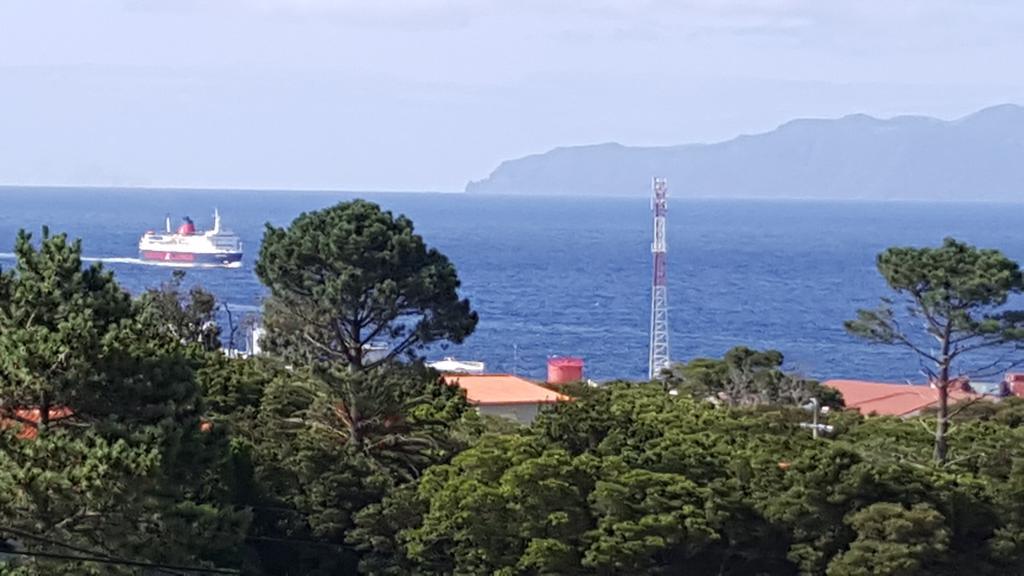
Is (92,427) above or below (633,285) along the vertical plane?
above

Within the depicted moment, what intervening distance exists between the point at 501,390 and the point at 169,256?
85.6 m

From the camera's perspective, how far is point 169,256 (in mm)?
114375

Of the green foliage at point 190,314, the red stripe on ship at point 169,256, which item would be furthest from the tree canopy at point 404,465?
the red stripe on ship at point 169,256

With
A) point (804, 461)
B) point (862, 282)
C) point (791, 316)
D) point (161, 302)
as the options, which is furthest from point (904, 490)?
point (862, 282)

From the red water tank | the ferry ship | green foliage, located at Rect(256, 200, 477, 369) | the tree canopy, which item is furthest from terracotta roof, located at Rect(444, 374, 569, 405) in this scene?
the ferry ship

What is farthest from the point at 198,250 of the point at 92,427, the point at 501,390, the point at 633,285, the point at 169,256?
the point at 92,427

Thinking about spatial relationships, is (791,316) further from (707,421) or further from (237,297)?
(707,421)

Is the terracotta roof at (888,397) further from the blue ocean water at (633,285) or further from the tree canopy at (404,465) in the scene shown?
the tree canopy at (404,465)

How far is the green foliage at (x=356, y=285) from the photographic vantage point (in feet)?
72.1

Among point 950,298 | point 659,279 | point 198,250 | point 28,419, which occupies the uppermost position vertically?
point 950,298

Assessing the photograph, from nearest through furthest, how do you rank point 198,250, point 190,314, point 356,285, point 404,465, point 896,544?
point 896,544
point 356,285
point 404,465
point 190,314
point 198,250

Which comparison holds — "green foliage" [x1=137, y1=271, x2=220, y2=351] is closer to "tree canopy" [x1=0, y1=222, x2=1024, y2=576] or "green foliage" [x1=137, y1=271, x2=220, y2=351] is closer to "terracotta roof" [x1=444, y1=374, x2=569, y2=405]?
"terracotta roof" [x1=444, y1=374, x2=569, y2=405]

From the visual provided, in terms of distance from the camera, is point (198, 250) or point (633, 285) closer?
point (633, 285)

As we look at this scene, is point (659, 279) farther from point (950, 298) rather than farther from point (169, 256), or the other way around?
point (169, 256)
